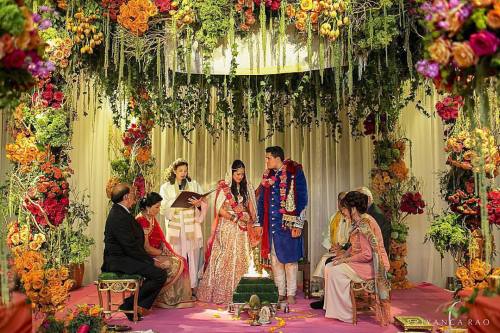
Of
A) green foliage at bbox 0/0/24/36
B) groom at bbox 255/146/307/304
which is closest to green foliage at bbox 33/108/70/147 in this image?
groom at bbox 255/146/307/304

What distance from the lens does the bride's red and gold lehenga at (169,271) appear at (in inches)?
241

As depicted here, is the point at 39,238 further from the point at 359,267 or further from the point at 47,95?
the point at 359,267

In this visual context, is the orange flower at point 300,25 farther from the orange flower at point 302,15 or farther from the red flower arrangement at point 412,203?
the red flower arrangement at point 412,203

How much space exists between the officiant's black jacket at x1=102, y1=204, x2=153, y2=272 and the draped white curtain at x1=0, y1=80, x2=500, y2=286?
117 inches

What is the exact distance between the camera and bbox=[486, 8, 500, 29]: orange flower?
247 centimetres

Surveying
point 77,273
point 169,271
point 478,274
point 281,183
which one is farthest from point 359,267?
point 77,273

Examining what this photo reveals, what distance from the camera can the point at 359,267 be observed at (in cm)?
548

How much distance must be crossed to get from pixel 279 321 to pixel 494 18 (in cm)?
384

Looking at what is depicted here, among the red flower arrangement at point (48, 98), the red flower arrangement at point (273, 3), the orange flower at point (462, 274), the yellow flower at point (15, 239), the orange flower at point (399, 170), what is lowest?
the orange flower at point (462, 274)

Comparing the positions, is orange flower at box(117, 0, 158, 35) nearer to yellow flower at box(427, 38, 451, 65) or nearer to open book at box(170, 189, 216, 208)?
open book at box(170, 189, 216, 208)

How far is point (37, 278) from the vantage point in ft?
15.4

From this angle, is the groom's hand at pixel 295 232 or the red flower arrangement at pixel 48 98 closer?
the red flower arrangement at pixel 48 98

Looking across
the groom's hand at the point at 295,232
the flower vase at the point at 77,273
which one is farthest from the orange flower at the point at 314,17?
the flower vase at the point at 77,273

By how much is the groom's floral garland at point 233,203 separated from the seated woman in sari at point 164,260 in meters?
0.88
